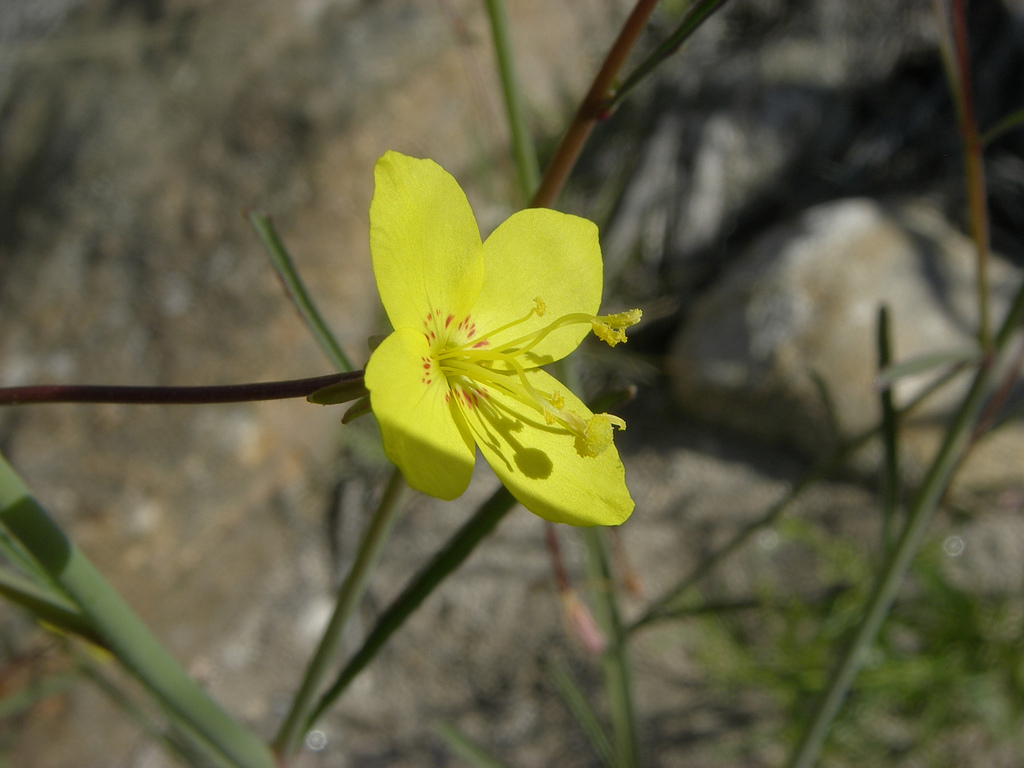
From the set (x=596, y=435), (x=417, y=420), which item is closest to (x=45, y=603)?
(x=417, y=420)

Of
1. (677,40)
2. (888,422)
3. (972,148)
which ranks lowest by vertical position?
(888,422)

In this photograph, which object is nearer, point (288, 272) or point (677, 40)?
point (677, 40)

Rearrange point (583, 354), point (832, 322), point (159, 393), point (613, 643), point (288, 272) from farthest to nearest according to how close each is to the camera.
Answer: point (583, 354) → point (832, 322) → point (613, 643) → point (288, 272) → point (159, 393)

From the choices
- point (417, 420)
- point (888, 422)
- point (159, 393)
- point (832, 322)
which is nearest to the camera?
point (159, 393)

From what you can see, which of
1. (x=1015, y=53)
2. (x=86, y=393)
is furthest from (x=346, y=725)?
(x=1015, y=53)

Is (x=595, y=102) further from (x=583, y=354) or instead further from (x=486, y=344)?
(x=583, y=354)

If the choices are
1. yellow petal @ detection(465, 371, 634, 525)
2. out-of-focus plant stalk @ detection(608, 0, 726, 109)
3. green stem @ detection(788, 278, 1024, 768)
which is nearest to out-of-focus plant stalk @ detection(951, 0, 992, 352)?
green stem @ detection(788, 278, 1024, 768)

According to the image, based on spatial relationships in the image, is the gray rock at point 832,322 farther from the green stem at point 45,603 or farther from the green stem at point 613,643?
the green stem at point 45,603
